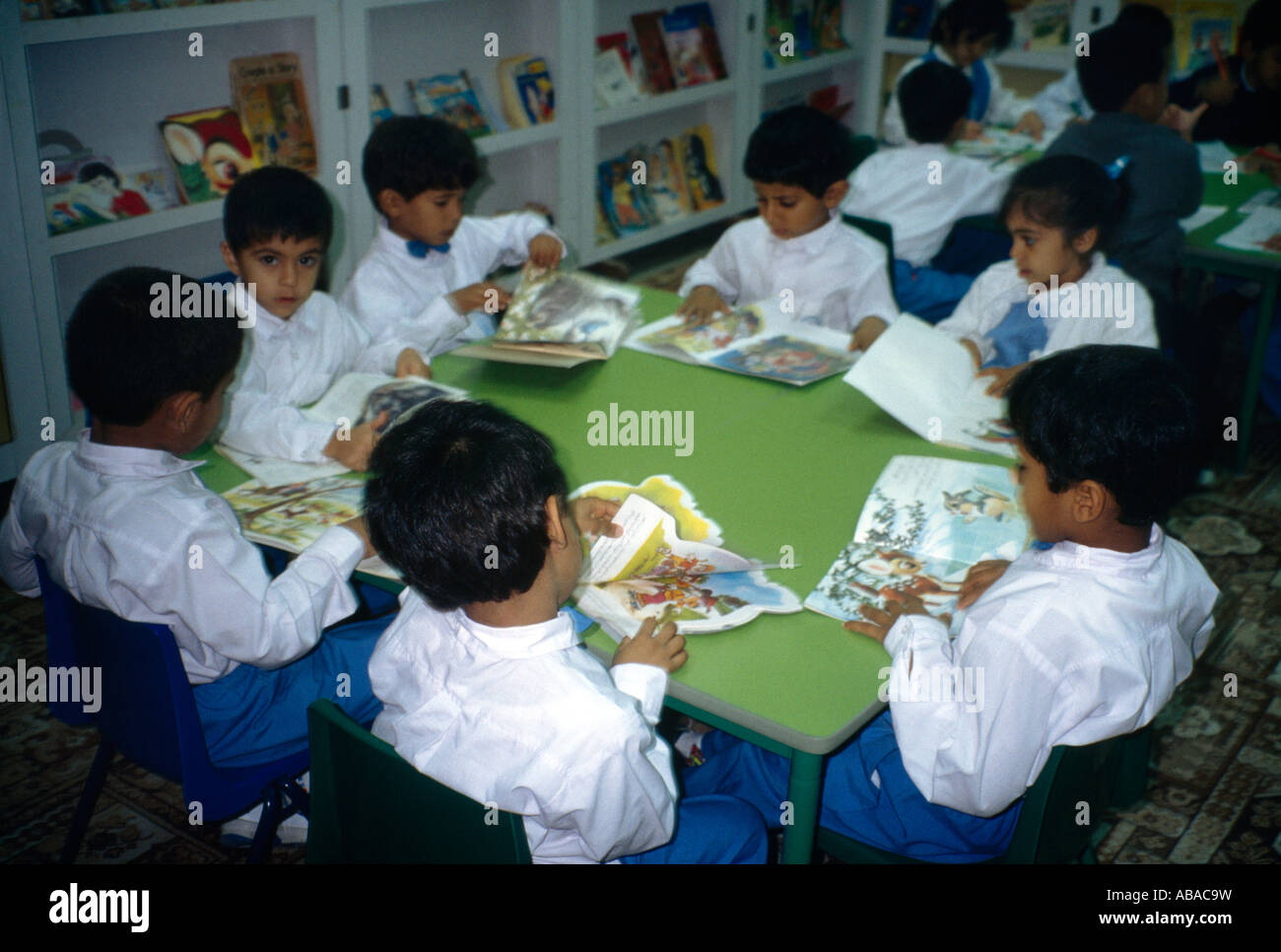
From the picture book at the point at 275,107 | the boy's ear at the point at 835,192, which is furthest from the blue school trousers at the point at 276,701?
the picture book at the point at 275,107

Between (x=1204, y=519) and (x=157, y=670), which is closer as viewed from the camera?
(x=157, y=670)

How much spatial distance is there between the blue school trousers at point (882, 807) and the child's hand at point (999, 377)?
2.48 feet

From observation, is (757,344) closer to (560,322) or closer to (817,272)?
(560,322)

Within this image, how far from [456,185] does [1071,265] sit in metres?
1.32

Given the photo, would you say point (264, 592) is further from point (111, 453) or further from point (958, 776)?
point (958, 776)

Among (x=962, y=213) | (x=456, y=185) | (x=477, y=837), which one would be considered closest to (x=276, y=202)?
(x=456, y=185)

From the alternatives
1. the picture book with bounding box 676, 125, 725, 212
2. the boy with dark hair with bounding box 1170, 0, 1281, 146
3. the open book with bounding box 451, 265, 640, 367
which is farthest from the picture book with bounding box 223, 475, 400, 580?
A: the picture book with bounding box 676, 125, 725, 212

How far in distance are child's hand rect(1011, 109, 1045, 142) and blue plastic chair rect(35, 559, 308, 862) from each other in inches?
137

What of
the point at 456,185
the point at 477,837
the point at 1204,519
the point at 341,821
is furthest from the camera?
the point at 1204,519

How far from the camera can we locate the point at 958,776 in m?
1.31

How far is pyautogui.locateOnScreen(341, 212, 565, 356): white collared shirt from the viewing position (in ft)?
8.26

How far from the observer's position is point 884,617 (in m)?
1.44

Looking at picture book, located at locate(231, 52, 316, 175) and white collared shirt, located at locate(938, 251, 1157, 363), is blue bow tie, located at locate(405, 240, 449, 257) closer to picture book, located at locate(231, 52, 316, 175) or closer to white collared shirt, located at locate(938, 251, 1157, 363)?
→ picture book, located at locate(231, 52, 316, 175)

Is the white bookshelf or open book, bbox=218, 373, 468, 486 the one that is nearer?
open book, bbox=218, 373, 468, 486
